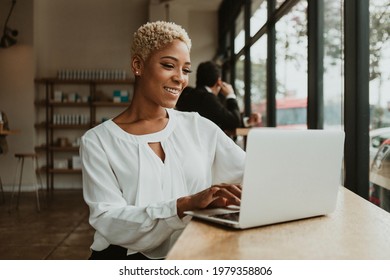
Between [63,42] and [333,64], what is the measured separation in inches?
255

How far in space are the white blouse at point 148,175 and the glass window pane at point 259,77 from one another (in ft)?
12.6

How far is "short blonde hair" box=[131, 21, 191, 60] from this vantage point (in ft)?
4.33

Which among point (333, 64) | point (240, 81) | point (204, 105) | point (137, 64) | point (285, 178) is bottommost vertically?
point (285, 178)

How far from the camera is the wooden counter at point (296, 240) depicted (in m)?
0.83

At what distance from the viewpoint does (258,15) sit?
18.4 feet

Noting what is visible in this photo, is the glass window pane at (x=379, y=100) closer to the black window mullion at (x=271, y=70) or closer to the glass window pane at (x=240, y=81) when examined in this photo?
the black window mullion at (x=271, y=70)

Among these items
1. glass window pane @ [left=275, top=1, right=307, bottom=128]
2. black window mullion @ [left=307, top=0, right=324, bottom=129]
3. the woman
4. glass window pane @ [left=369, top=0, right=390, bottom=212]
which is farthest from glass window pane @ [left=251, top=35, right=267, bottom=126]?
the woman

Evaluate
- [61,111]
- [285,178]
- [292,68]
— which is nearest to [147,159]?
[285,178]

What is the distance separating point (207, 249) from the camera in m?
0.84

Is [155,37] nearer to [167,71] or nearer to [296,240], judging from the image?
[167,71]

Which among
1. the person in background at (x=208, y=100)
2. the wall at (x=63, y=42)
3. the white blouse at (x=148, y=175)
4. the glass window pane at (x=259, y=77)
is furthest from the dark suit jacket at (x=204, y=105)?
the wall at (x=63, y=42)

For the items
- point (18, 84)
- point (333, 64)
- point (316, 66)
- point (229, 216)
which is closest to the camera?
point (229, 216)
